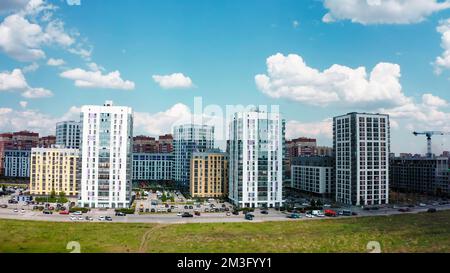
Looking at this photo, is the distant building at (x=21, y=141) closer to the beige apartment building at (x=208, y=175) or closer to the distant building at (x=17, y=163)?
the distant building at (x=17, y=163)

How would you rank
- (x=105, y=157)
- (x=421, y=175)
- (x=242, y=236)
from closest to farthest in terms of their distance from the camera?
(x=242, y=236), (x=105, y=157), (x=421, y=175)

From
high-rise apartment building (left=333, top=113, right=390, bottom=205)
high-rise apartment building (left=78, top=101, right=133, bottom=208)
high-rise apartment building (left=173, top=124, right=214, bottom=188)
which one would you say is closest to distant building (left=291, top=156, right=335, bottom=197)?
high-rise apartment building (left=333, top=113, right=390, bottom=205)

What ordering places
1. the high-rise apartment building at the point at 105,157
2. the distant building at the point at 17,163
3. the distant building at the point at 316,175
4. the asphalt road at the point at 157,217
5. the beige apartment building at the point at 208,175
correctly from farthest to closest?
the distant building at the point at 17,163 → the distant building at the point at 316,175 → the beige apartment building at the point at 208,175 → the high-rise apartment building at the point at 105,157 → the asphalt road at the point at 157,217

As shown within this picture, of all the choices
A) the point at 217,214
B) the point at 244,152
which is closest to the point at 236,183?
the point at 244,152

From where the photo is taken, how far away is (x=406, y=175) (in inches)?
666

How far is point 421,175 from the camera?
52.4 feet

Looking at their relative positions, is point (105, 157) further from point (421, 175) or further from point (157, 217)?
point (421, 175)

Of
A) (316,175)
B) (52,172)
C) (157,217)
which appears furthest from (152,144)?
(157,217)

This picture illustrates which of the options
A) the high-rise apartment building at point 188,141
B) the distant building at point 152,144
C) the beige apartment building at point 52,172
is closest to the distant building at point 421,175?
the high-rise apartment building at point 188,141

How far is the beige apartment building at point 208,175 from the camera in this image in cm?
1473

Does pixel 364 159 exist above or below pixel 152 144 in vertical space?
below

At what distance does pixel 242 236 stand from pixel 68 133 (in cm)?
1510

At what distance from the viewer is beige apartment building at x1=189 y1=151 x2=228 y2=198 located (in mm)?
14734

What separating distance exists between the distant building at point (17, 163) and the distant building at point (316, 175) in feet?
48.7
